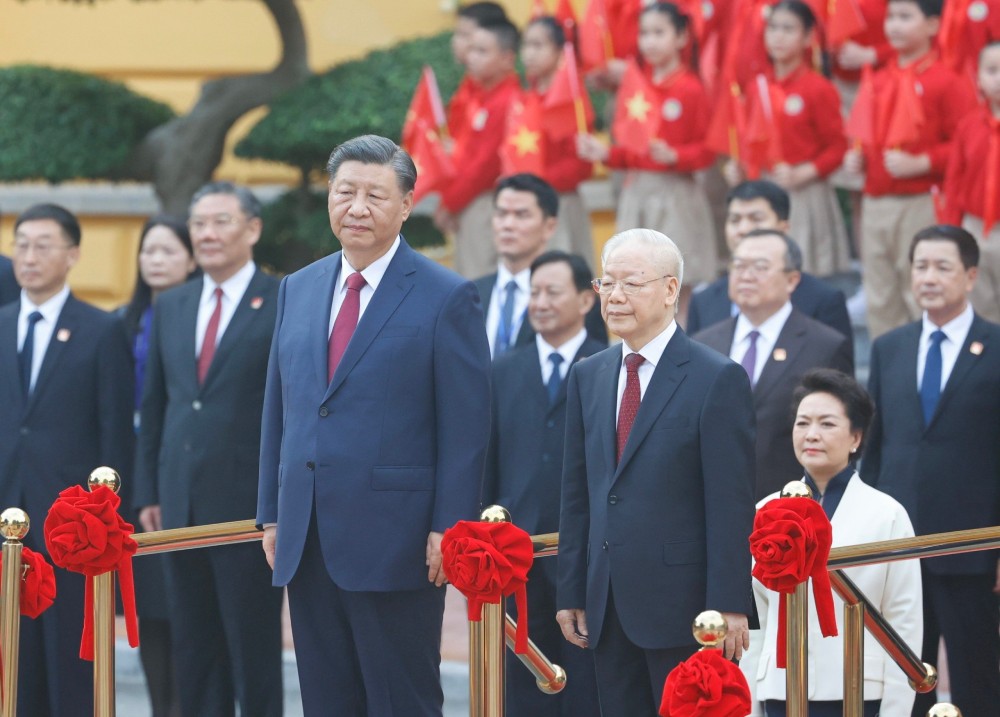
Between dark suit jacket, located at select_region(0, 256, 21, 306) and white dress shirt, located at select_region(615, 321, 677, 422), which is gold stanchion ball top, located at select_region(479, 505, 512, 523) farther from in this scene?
dark suit jacket, located at select_region(0, 256, 21, 306)

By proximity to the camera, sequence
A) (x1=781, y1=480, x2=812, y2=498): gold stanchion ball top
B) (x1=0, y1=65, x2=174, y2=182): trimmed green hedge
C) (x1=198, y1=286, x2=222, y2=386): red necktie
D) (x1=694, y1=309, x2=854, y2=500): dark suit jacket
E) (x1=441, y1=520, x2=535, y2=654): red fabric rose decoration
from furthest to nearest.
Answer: (x1=0, y1=65, x2=174, y2=182): trimmed green hedge
(x1=198, y1=286, x2=222, y2=386): red necktie
(x1=694, y1=309, x2=854, y2=500): dark suit jacket
(x1=781, y1=480, x2=812, y2=498): gold stanchion ball top
(x1=441, y1=520, x2=535, y2=654): red fabric rose decoration

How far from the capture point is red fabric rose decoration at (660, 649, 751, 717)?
3.69m

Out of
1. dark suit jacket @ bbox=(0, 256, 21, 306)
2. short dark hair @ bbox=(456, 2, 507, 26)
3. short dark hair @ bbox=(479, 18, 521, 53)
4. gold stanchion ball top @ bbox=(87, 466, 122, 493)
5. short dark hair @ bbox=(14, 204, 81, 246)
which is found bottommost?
gold stanchion ball top @ bbox=(87, 466, 122, 493)

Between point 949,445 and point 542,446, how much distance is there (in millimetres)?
1335

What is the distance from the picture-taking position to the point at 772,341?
595 cm

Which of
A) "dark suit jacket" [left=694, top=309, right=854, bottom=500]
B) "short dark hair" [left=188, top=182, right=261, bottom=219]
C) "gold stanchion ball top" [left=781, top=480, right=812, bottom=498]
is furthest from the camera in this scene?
"short dark hair" [left=188, top=182, right=261, bottom=219]

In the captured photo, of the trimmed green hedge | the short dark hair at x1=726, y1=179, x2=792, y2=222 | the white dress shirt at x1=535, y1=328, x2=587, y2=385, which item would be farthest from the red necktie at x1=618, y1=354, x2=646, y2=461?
the trimmed green hedge

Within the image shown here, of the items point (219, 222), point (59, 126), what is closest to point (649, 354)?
point (219, 222)

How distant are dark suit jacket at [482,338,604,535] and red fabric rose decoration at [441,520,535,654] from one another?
4.65 ft

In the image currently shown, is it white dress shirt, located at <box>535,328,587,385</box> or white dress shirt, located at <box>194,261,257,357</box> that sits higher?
white dress shirt, located at <box>194,261,257,357</box>

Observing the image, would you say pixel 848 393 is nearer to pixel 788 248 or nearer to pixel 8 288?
pixel 788 248

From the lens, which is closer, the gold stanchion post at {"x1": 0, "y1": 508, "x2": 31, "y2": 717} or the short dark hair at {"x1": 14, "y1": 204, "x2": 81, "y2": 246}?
the gold stanchion post at {"x1": 0, "y1": 508, "x2": 31, "y2": 717}

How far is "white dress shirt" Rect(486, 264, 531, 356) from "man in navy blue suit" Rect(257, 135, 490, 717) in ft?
7.18

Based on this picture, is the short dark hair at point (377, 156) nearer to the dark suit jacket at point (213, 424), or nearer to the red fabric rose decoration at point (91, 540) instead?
the red fabric rose decoration at point (91, 540)
